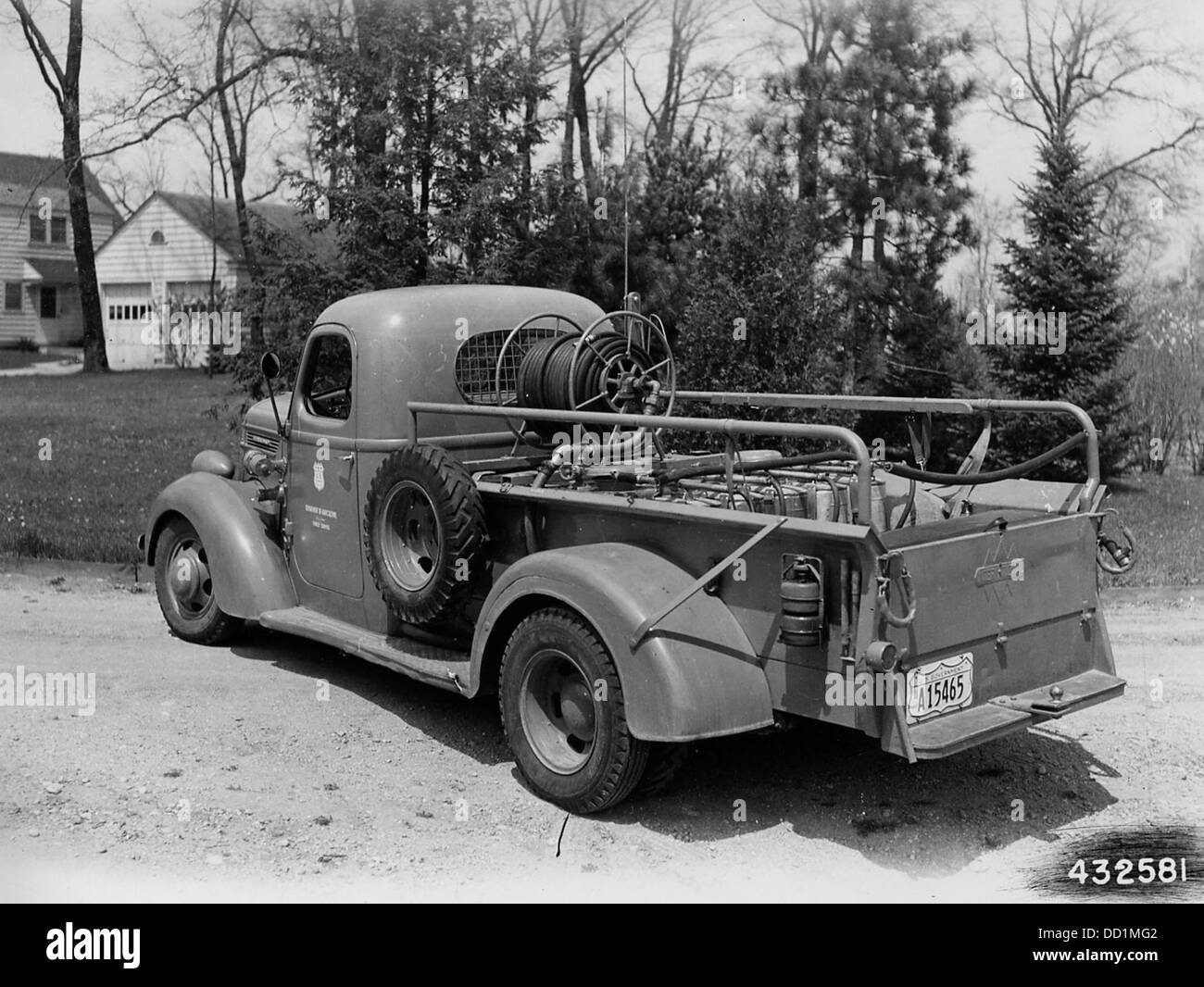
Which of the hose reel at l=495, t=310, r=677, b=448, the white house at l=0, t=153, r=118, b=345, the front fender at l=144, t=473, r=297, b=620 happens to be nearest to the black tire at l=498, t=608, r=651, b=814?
the hose reel at l=495, t=310, r=677, b=448

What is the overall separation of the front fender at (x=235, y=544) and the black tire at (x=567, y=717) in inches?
81.7

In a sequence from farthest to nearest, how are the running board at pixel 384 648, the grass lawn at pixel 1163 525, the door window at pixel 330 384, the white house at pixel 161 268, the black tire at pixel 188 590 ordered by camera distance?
the white house at pixel 161 268 < the grass lawn at pixel 1163 525 < the black tire at pixel 188 590 < the door window at pixel 330 384 < the running board at pixel 384 648

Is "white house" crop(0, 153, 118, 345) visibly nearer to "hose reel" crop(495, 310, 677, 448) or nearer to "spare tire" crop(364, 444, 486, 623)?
"hose reel" crop(495, 310, 677, 448)

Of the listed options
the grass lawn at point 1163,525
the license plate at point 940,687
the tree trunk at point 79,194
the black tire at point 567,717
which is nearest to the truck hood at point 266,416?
the black tire at point 567,717

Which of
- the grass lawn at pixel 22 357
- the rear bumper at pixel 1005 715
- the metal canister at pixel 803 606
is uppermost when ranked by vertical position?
the grass lawn at pixel 22 357

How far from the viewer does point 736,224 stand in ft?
38.1

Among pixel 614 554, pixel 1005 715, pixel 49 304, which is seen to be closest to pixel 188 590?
pixel 614 554

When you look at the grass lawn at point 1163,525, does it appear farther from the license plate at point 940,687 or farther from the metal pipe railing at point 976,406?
the license plate at point 940,687

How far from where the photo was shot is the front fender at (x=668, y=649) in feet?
14.0

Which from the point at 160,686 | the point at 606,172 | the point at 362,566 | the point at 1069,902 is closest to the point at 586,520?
the point at 362,566

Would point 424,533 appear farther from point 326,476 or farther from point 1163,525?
point 1163,525

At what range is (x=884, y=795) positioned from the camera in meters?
5.06

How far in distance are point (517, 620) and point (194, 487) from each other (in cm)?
291

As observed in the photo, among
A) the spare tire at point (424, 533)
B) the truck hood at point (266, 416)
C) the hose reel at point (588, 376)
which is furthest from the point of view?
the truck hood at point (266, 416)
